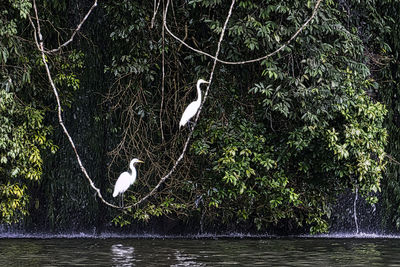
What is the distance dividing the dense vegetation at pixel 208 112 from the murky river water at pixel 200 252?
668 millimetres

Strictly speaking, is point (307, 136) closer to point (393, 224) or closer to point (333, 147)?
point (333, 147)

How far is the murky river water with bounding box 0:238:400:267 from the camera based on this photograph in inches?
422

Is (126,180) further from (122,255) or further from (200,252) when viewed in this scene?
(122,255)

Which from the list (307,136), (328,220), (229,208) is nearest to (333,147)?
(307,136)

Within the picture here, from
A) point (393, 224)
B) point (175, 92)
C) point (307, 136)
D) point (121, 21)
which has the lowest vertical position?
point (393, 224)

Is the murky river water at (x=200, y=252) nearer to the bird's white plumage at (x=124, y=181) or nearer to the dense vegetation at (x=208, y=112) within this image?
the dense vegetation at (x=208, y=112)

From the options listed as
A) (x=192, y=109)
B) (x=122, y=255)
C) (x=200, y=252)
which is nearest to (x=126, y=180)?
(x=192, y=109)

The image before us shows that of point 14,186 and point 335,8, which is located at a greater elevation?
point 335,8

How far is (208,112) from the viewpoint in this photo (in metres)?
14.4

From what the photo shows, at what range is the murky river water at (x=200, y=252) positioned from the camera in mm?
10711

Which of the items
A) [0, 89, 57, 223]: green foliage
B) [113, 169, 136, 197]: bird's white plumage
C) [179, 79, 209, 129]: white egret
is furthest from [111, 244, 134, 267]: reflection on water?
[179, 79, 209, 129]: white egret

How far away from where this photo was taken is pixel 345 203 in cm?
1667

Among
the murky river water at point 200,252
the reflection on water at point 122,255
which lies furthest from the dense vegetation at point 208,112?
the reflection on water at point 122,255

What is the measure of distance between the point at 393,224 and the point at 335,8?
457 cm
